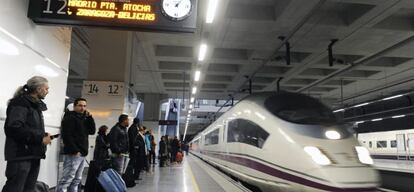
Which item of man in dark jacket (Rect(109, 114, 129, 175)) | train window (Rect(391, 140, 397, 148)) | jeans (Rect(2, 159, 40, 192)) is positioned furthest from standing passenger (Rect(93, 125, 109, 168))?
train window (Rect(391, 140, 397, 148))

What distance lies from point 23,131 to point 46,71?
2.09 meters

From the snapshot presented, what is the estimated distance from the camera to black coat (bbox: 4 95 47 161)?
3.69 m

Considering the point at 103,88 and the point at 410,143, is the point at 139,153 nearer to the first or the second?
the point at 103,88

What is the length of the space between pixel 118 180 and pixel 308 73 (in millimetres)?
15623

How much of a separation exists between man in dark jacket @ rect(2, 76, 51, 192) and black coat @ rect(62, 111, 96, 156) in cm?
120

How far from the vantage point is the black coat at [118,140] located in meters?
6.96

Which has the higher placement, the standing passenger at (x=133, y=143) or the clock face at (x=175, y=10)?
the clock face at (x=175, y=10)

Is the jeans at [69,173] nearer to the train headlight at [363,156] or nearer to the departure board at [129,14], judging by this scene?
the departure board at [129,14]

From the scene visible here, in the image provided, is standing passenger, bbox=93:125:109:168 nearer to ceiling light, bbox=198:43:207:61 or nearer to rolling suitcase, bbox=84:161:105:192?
rolling suitcase, bbox=84:161:105:192

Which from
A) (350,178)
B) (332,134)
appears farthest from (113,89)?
(350,178)

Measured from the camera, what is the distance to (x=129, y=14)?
588cm

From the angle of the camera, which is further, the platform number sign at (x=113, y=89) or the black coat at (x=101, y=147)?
the platform number sign at (x=113, y=89)

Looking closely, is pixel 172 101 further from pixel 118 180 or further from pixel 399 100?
pixel 118 180

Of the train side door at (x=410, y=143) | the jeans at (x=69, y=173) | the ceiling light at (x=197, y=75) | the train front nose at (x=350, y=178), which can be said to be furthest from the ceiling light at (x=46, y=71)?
the train side door at (x=410, y=143)
